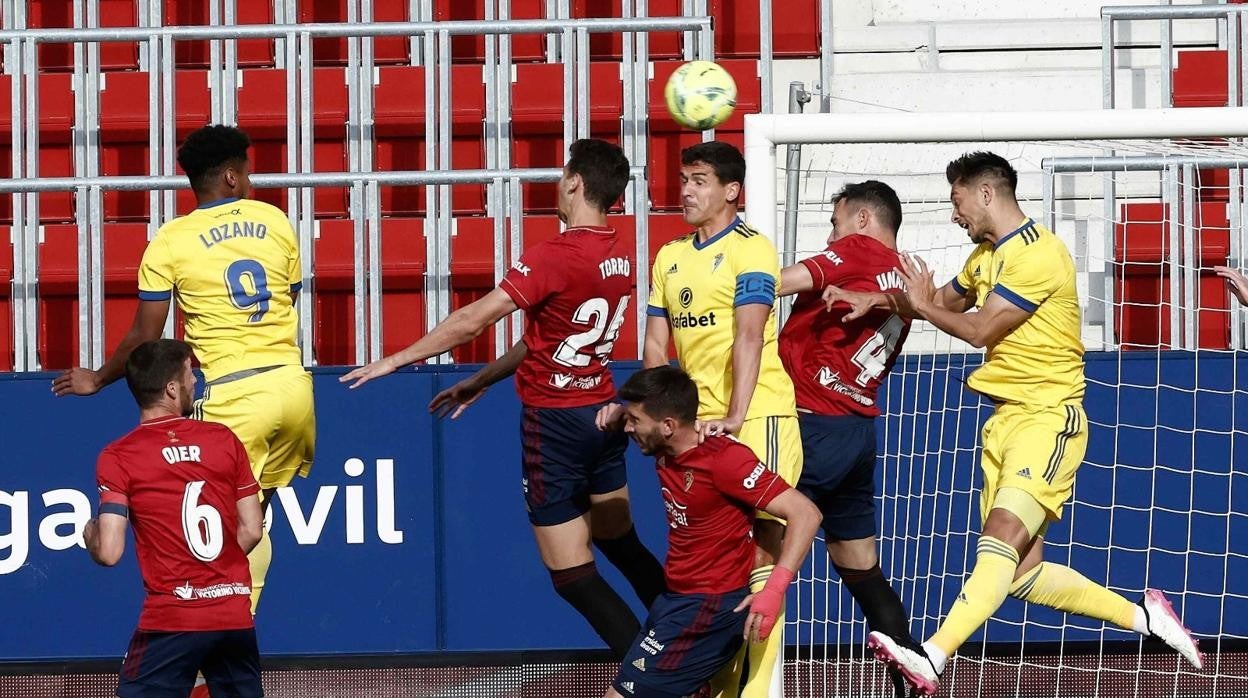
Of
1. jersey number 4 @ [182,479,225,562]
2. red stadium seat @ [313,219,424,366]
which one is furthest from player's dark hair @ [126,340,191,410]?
red stadium seat @ [313,219,424,366]

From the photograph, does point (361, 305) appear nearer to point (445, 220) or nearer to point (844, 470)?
point (445, 220)

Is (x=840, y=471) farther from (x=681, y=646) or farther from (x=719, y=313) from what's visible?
(x=681, y=646)

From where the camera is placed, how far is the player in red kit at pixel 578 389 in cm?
571

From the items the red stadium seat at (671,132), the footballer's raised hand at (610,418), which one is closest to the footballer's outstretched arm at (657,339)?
the footballer's raised hand at (610,418)

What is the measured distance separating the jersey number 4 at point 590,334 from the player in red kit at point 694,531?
792mm

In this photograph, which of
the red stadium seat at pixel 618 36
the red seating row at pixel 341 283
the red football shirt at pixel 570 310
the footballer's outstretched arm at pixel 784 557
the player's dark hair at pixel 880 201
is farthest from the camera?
the red stadium seat at pixel 618 36

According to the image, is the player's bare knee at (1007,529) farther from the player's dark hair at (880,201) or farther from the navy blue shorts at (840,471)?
the player's dark hair at (880,201)

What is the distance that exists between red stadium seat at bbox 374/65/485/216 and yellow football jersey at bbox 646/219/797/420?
3948 mm

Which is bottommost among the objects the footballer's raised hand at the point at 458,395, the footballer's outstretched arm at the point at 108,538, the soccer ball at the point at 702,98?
the footballer's outstretched arm at the point at 108,538

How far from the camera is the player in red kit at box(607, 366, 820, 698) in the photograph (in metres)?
4.94

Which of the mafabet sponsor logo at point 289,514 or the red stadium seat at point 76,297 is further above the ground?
the red stadium seat at point 76,297

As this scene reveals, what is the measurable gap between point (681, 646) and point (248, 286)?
2.02 meters

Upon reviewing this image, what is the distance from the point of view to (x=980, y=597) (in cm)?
571

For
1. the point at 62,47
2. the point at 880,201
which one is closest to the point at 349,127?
the point at 62,47
